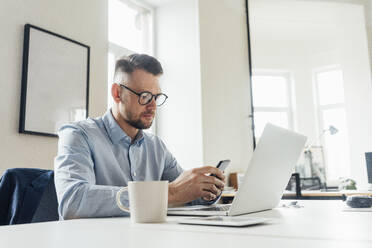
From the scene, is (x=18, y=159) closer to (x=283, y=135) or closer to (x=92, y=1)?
(x=92, y=1)

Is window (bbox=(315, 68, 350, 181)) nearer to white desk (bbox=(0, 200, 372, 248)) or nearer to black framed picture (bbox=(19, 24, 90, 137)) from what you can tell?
black framed picture (bbox=(19, 24, 90, 137))

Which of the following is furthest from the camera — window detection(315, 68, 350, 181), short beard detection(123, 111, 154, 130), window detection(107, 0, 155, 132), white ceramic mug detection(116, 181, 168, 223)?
window detection(315, 68, 350, 181)

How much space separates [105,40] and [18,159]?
42.9 inches

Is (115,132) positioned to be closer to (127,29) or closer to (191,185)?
(191,185)

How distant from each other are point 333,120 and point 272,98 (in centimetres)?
77

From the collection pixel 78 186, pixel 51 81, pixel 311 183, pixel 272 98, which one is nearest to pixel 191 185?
pixel 78 186

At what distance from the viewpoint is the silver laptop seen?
900 millimetres

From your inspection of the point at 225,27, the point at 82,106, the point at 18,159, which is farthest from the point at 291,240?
the point at 225,27

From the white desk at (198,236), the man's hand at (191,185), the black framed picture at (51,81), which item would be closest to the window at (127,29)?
the black framed picture at (51,81)

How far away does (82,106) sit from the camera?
96.1 inches

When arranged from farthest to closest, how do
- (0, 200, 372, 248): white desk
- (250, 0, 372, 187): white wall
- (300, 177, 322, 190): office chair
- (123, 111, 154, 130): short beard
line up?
(250, 0, 372, 187): white wall → (300, 177, 322, 190): office chair → (123, 111, 154, 130): short beard → (0, 200, 372, 248): white desk

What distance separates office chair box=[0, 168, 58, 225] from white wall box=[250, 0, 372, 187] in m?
3.45

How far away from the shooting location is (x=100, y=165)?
4.31 feet

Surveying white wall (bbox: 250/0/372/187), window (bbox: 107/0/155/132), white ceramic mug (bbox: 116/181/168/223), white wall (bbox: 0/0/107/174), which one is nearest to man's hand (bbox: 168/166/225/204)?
white ceramic mug (bbox: 116/181/168/223)
